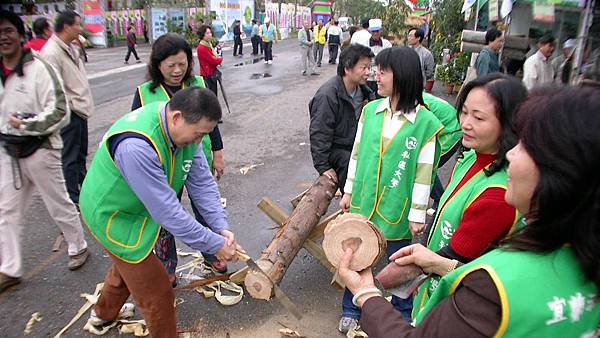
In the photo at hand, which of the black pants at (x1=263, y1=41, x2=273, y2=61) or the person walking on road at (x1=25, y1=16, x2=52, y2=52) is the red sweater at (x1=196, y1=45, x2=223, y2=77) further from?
the black pants at (x1=263, y1=41, x2=273, y2=61)

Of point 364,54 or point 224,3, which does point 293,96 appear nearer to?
point 364,54

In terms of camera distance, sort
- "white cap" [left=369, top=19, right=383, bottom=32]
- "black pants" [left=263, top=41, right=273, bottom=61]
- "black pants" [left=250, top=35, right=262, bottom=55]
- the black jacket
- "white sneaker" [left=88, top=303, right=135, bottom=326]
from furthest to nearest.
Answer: "black pants" [left=250, top=35, right=262, bottom=55], "black pants" [left=263, top=41, right=273, bottom=61], "white cap" [left=369, top=19, right=383, bottom=32], the black jacket, "white sneaker" [left=88, top=303, right=135, bottom=326]

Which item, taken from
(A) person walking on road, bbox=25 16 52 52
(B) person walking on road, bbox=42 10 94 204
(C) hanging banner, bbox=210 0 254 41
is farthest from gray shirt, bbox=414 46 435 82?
(C) hanging banner, bbox=210 0 254 41

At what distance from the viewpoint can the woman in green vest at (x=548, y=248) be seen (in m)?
0.95

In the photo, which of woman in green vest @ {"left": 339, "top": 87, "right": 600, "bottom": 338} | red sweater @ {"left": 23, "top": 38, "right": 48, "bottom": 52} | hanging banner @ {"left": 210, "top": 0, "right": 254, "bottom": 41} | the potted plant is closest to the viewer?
woman in green vest @ {"left": 339, "top": 87, "right": 600, "bottom": 338}

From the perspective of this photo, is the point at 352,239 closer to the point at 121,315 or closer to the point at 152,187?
the point at 152,187

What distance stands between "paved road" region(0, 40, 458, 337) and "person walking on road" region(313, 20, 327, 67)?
7.05 meters

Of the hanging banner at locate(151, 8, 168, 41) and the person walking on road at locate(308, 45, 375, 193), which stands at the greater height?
the hanging banner at locate(151, 8, 168, 41)

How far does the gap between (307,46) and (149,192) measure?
46.1ft

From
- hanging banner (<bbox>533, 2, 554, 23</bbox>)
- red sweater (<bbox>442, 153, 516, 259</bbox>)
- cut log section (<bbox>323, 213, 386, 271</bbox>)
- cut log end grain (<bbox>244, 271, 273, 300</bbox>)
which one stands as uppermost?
hanging banner (<bbox>533, 2, 554, 23</bbox>)

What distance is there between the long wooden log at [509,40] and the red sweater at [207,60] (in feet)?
18.6

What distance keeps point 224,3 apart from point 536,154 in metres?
30.7

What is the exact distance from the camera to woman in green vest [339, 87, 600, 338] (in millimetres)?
954

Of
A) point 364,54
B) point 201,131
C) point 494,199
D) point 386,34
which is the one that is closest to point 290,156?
point 364,54
